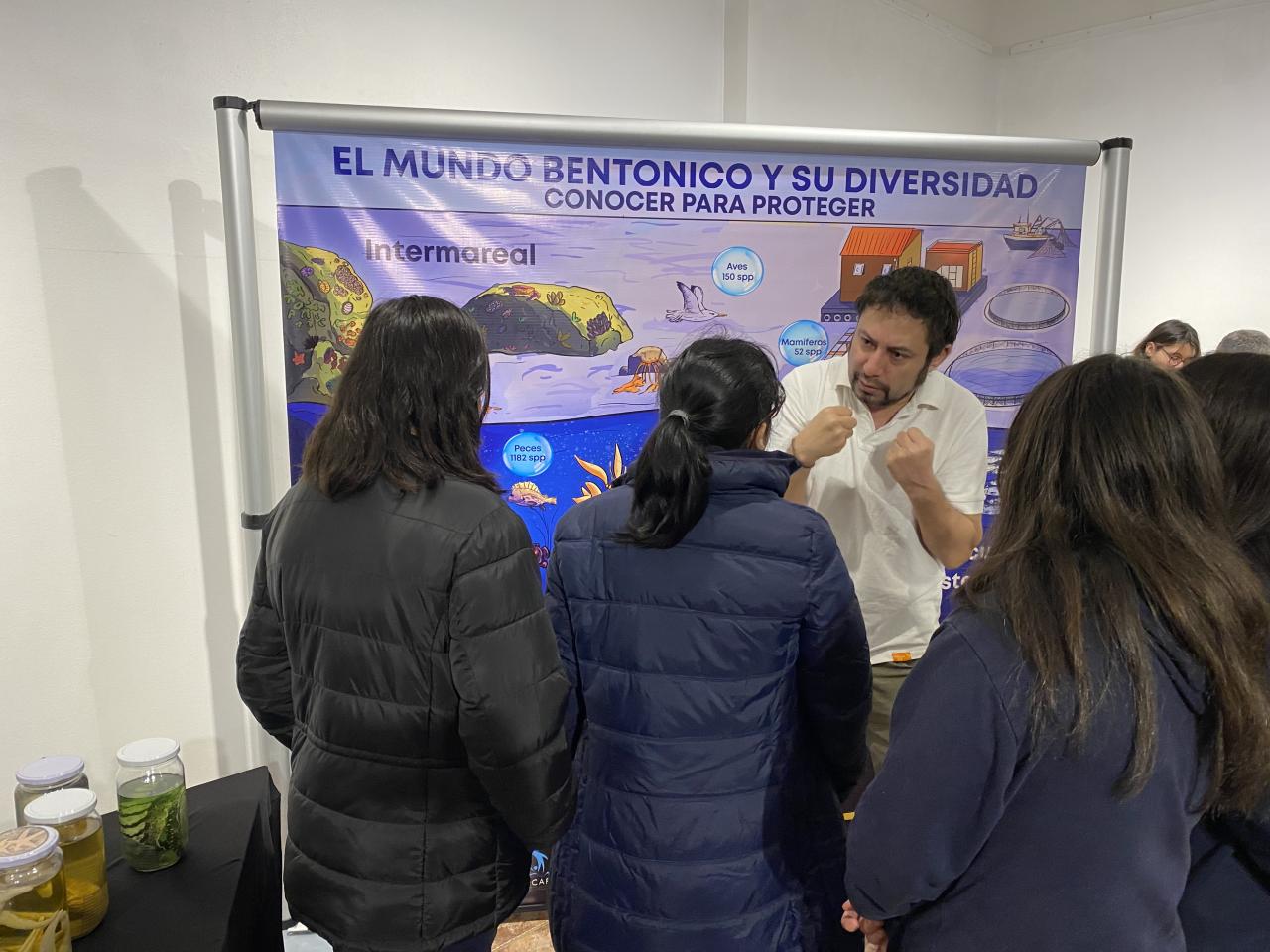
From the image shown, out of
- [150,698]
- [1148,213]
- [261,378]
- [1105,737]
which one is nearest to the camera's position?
[1105,737]

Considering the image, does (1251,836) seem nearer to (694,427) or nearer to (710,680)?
(710,680)

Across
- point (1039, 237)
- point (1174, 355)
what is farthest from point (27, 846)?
point (1174, 355)

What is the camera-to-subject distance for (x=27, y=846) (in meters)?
1.01

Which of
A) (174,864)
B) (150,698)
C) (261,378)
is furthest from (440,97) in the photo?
(174,864)

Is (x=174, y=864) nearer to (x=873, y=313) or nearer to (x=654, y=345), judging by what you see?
(x=654, y=345)

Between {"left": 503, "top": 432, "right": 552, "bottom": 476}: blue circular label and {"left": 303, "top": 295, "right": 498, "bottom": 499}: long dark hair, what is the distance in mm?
802

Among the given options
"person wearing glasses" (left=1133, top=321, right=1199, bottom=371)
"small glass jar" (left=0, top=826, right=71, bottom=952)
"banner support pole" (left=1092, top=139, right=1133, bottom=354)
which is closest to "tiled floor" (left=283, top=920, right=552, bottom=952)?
"small glass jar" (left=0, top=826, right=71, bottom=952)

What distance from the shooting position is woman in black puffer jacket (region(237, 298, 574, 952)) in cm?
118

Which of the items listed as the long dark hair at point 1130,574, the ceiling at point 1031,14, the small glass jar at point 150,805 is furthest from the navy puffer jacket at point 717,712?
the ceiling at point 1031,14

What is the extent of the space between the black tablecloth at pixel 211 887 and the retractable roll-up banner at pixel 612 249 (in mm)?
639

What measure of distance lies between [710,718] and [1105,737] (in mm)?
539

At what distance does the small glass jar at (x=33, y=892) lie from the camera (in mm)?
971

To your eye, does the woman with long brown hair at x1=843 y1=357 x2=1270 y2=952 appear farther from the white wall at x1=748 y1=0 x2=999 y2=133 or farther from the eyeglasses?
the eyeglasses

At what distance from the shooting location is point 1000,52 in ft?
12.5
